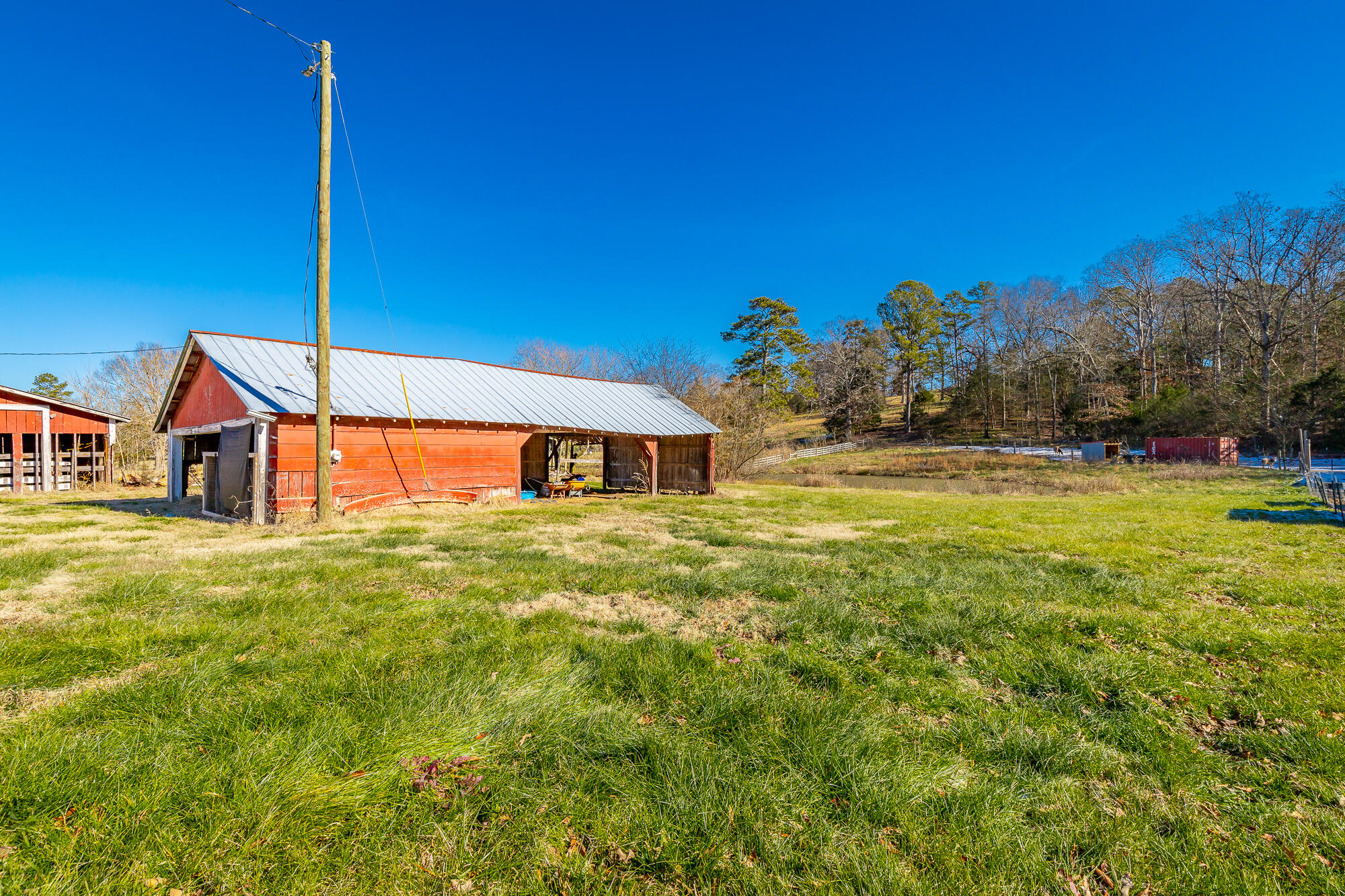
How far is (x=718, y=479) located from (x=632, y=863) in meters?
26.9

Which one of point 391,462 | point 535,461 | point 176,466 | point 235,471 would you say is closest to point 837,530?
point 391,462

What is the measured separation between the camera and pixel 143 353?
31094mm

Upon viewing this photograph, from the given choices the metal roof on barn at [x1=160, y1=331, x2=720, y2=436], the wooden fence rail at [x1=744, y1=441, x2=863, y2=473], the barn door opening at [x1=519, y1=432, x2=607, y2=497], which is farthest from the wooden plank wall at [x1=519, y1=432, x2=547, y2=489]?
the wooden fence rail at [x1=744, y1=441, x2=863, y2=473]

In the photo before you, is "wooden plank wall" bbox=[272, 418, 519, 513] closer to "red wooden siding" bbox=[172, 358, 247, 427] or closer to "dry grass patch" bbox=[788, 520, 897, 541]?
"red wooden siding" bbox=[172, 358, 247, 427]

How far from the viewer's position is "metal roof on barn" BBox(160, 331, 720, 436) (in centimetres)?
1354

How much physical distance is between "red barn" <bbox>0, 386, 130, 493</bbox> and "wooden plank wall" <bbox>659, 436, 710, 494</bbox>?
71.3 feet

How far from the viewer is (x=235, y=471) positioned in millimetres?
13234

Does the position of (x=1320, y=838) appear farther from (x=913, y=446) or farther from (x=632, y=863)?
(x=913, y=446)

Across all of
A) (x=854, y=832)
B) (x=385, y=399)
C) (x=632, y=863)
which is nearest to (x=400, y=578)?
(x=632, y=863)

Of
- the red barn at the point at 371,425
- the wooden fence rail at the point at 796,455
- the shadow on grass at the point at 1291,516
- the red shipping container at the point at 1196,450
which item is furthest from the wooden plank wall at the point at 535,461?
Answer: the red shipping container at the point at 1196,450

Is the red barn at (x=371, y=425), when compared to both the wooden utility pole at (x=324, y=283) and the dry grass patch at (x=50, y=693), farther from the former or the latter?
the dry grass patch at (x=50, y=693)

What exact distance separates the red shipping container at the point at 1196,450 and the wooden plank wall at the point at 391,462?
3619cm

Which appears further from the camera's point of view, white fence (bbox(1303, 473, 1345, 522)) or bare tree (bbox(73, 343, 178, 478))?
bare tree (bbox(73, 343, 178, 478))

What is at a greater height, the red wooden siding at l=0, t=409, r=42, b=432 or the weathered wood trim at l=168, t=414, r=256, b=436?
the red wooden siding at l=0, t=409, r=42, b=432
